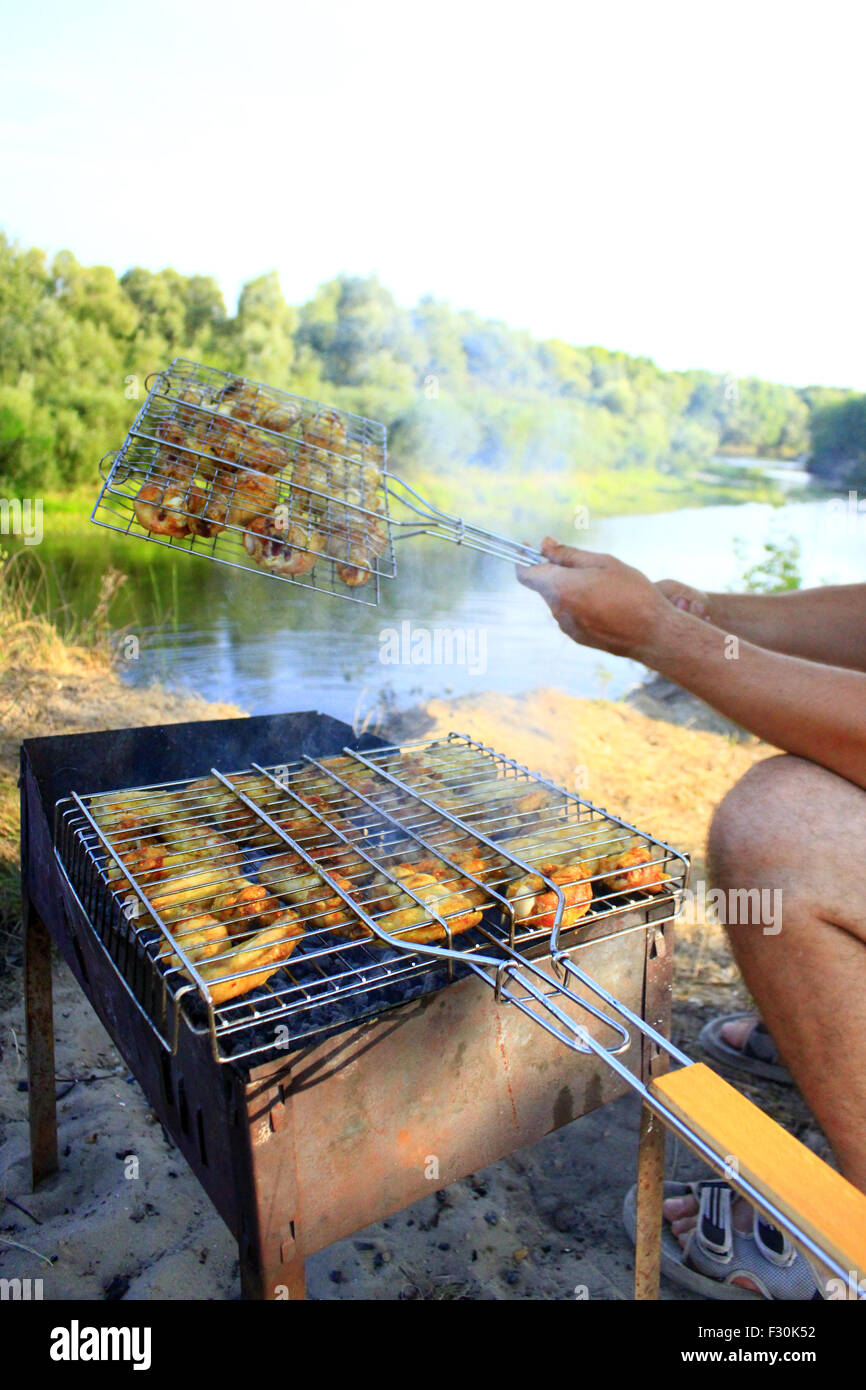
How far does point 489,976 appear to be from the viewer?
4.92 ft

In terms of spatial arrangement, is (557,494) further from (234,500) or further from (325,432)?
(234,500)

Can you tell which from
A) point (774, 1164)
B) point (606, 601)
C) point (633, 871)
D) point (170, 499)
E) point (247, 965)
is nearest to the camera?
point (774, 1164)

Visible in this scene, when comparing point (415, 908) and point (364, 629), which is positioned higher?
point (415, 908)

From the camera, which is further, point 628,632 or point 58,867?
point 628,632

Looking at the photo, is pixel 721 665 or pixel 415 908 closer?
pixel 415 908

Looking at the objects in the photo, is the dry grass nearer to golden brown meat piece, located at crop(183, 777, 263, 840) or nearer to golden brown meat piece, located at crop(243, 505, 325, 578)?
golden brown meat piece, located at crop(183, 777, 263, 840)

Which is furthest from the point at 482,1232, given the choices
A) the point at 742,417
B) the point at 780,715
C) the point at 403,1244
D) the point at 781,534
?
the point at 742,417

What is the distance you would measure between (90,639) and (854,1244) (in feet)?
17.6

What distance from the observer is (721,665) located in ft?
7.41

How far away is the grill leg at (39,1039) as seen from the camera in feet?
7.82

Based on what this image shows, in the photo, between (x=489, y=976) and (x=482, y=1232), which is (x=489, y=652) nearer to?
(x=482, y=1232)

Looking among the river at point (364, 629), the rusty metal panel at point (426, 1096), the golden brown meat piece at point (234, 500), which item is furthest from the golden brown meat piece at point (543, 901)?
the river at point (364, 629)

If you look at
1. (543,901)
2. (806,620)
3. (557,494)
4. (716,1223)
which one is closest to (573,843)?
(543,901)

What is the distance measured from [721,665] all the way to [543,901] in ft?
3.05
